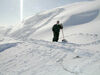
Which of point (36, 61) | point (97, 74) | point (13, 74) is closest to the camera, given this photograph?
point (97, 74)

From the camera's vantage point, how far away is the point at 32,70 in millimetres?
3594

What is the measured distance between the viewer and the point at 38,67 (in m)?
3.71

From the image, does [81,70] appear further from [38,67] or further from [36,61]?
[36,61]

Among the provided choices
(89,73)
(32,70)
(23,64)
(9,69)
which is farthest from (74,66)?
(9,69)

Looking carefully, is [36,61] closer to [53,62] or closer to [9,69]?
[53,62]

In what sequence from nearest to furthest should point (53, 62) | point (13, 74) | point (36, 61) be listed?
point (13, 74) < point (53, 62) < point (36, 61)

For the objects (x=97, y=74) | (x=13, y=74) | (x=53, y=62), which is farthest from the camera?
(x=53, y=62)

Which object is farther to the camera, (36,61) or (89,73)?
(36,61)

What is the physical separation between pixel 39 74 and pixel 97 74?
5.33 ft

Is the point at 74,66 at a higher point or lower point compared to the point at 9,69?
higher

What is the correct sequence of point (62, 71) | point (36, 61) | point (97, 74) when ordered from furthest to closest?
point (36, 61), point (62, 71), point (97, 74)

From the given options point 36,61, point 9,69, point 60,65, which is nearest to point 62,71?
point 60,65

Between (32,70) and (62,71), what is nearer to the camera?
(62,71)

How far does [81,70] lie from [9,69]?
250 cm
